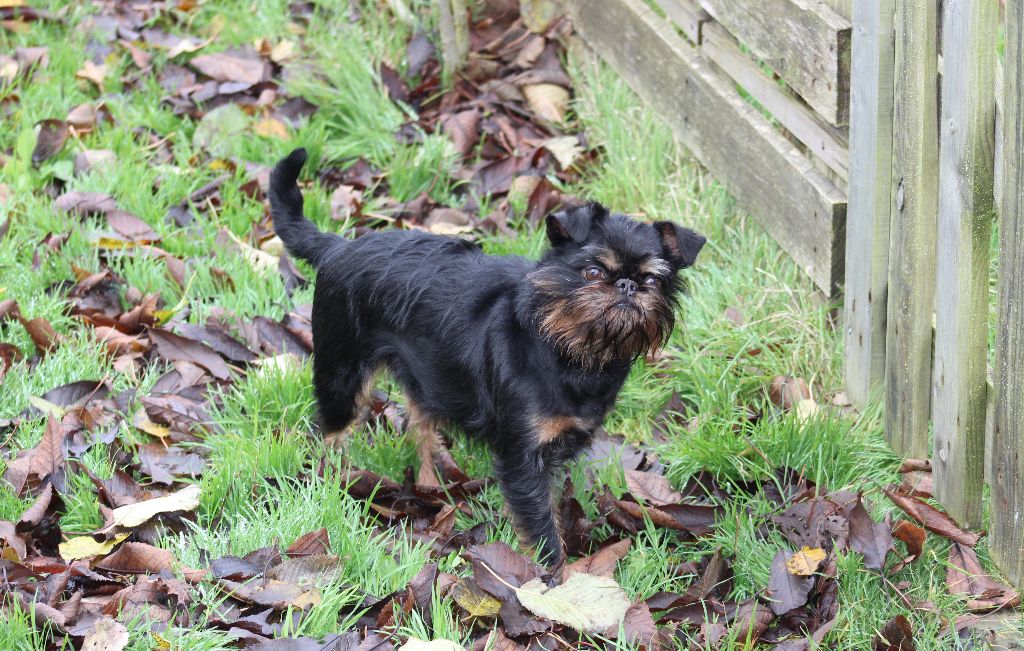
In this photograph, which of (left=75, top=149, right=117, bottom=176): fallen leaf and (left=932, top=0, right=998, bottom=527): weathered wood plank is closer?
(left=932, top=0, right=998, bottom=527): weathered wood plank

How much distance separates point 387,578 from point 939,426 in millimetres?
1753

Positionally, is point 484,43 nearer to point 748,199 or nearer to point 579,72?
point 579,72

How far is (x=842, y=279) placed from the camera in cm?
446

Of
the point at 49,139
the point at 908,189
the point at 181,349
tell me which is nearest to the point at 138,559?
the point at 181,349

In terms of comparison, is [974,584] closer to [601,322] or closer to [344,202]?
[601,322]

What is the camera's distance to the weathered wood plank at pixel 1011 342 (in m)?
2.98

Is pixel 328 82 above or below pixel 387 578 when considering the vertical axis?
above

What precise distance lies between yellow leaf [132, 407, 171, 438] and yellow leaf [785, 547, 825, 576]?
219 centimetres

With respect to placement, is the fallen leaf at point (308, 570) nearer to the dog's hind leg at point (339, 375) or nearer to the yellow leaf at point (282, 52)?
the dog's hind leg at point (339, 375)

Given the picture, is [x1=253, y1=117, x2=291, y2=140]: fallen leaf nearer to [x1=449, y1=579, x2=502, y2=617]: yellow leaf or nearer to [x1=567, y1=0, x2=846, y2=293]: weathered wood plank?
[x1=567, y1=0, x2=846, y2=293]: weathered wood plank

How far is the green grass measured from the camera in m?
3.47

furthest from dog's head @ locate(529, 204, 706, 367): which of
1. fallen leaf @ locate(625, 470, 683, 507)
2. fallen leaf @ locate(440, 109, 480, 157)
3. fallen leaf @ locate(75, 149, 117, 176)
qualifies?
fallen leaf @ locate(75, 149, 117, 176)

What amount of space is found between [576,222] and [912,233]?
1.08 metres

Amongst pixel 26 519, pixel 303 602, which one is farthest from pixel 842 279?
pixel 26 519
